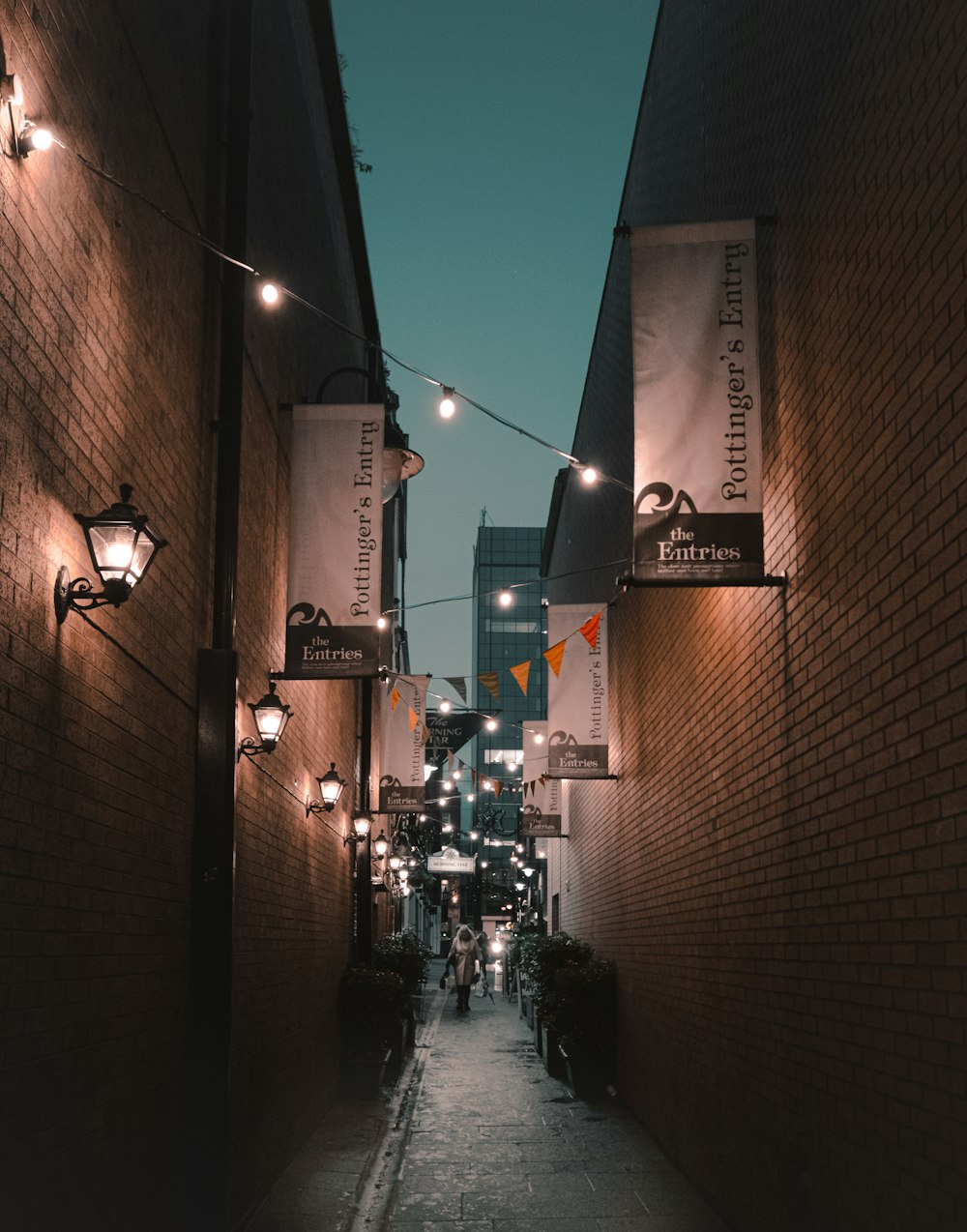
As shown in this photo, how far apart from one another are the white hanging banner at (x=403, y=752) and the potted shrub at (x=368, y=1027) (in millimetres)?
3474

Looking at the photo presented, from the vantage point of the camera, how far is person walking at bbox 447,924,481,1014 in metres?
27.8

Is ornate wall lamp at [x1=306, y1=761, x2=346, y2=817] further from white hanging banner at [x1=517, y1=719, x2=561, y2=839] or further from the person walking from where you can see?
the person walking

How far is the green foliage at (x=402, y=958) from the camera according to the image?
1769cm

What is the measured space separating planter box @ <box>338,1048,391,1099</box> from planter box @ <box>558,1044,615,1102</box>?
2.14 m

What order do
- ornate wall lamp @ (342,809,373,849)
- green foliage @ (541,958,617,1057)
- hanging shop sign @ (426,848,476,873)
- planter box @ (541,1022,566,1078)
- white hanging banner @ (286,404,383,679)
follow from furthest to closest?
1. hanging shop sign @ (426,848,476,873)
2. ornate wall lamp @ (342,809,373,849)
3. planter box @ (541,1022,566,1078)
4. green foliage @ (541,958,617,1057)
5. white hanging banner @ (286,404,383,679)

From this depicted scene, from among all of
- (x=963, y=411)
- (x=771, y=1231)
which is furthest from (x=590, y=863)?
(x=963, y=411)

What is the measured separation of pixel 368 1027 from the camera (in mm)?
14078

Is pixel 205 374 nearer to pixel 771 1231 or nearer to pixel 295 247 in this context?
pixel 295 247

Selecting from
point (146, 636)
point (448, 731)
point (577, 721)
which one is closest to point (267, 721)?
point (146, 636)

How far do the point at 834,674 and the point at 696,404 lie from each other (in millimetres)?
1695

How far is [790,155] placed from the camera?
258 inches

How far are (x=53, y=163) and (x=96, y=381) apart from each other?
94cm

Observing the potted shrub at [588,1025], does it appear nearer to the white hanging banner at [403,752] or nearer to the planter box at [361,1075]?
the planter box at [361,1075]

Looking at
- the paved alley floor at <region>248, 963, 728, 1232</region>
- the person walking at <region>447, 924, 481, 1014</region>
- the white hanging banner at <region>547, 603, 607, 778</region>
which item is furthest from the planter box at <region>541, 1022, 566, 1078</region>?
the person walking at <region>447, 924, 481, 1014</region>
